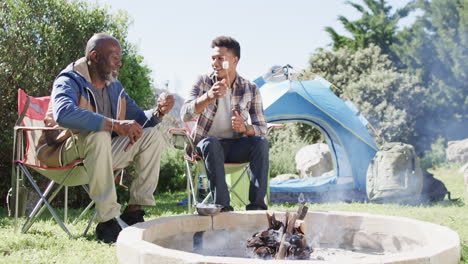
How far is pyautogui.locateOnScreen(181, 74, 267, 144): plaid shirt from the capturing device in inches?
111

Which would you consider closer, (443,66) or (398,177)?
(398,177)

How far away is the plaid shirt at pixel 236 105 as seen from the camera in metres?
2.82

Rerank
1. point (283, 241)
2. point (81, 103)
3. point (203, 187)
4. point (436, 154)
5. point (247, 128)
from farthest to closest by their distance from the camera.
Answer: point (436, 154)
point (203, 187)
point (247, 128)
point (81, 103)
point (283, 241)

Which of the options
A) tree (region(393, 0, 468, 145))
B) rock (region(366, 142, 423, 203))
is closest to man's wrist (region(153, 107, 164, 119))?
rock (region(366, 142, 423, 203))

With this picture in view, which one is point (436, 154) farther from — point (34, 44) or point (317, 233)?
point (317, 233)

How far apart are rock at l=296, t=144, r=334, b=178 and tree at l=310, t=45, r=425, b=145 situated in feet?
15.1

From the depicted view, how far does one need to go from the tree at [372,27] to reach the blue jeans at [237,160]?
573 inches

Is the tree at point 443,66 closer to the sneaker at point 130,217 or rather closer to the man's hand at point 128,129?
the sneaker at point 130,217

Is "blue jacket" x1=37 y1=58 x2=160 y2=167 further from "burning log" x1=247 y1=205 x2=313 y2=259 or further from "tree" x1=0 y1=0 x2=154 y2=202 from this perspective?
"tree" x1=0 y1=0 x2=154 y2=202

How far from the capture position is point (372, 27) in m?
17.3

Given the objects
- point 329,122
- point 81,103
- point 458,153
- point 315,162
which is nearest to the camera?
point 81,103

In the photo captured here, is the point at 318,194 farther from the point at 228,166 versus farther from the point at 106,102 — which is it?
the point at 106,102

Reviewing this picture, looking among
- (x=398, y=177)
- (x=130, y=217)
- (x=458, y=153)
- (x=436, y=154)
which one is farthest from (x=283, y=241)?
(x=436, y=154)

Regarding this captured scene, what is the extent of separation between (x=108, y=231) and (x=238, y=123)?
3.00ft
